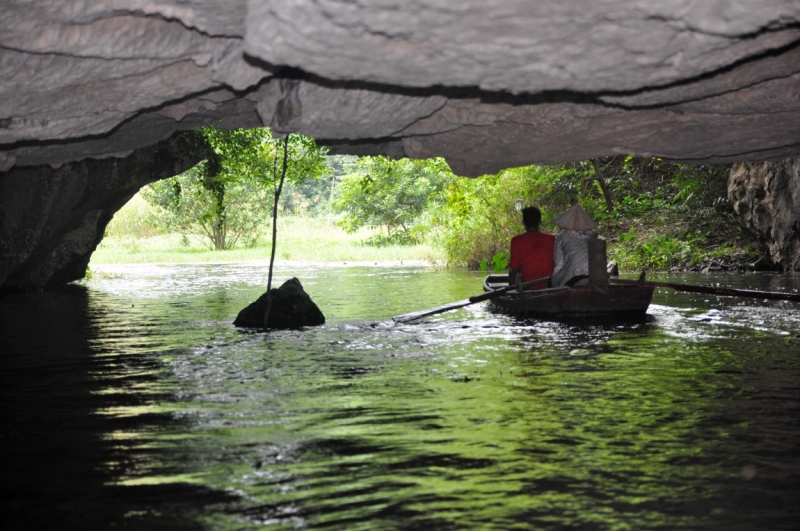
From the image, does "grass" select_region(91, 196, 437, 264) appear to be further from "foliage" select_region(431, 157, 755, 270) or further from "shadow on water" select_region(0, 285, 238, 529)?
"shadow on water" select_region(0, 285, 238, 529)

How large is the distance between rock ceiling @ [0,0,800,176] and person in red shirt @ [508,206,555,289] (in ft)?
12.5

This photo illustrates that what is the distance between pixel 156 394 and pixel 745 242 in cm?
1710

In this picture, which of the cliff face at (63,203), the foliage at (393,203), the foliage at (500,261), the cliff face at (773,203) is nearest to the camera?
the cliff face at (63,203)

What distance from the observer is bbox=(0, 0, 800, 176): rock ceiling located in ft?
10.5

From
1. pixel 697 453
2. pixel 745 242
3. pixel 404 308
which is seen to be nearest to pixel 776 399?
pixel 697 453

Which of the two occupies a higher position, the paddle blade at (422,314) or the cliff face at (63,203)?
the cliff face at (63,203)

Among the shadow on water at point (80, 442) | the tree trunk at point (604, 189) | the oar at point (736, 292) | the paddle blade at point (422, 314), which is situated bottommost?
the shadow on water at point (80, 442)

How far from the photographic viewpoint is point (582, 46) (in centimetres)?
346

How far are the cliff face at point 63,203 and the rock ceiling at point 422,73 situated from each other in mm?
7254

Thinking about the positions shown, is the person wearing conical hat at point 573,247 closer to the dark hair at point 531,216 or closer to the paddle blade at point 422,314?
the dark hair at point 531,216

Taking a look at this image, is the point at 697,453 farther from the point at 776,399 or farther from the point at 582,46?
the point at 582,46

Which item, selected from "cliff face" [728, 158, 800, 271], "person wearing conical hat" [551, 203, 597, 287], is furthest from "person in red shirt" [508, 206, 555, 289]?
"cliff face" [728, 158, 800, 271]

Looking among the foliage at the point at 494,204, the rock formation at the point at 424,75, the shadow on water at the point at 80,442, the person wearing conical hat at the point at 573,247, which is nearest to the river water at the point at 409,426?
the shadow on water at the point at 80,442

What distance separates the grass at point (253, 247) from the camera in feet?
107
